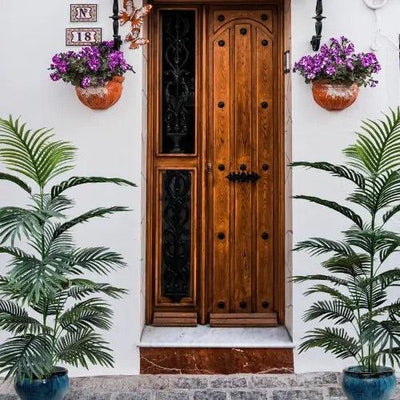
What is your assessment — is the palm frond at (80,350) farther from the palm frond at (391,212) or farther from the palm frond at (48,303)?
the palm frond at (391,212)

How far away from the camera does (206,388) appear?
5277 mm

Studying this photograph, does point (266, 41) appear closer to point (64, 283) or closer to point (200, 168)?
point (200, 168)

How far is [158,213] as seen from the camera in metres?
5.86

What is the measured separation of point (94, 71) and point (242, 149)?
1.24 metres

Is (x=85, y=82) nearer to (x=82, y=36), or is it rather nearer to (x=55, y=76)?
(x=55, y=76)

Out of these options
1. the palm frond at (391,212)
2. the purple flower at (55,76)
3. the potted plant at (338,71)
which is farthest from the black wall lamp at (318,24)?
the purple flower at (55,76)

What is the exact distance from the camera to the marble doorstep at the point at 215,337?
547 cm

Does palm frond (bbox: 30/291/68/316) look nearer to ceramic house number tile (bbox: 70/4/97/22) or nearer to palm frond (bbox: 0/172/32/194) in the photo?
palm frond (bbox: 0/172/32/194)

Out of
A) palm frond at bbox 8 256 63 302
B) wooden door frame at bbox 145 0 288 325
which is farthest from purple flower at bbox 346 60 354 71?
palm frond at bbox 8 256 63 302

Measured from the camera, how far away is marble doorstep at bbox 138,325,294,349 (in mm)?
5473

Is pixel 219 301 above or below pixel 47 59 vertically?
below

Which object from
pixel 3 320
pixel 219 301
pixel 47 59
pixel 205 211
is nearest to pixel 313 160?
pixel 205 211

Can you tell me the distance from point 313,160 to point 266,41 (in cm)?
96

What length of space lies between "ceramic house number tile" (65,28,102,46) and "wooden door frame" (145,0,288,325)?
0.45 metres
